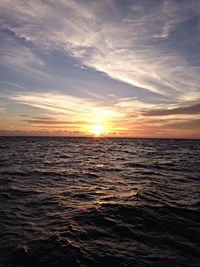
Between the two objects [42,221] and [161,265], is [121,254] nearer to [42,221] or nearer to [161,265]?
[161,265]

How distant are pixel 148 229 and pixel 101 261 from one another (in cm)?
312

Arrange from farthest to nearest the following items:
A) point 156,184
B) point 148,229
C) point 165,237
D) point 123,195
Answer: point 156,184, point 123,195, point 148,229, point 165,237

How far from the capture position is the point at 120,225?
979 centimetres

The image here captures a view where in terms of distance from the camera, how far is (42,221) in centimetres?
976

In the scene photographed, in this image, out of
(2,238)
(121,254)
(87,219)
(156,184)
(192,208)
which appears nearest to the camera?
(121,254)

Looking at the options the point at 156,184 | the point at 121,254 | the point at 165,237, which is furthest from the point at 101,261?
the point at 156,184

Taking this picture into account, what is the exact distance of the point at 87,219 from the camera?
10.3 metres

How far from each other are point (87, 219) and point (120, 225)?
4.87ft

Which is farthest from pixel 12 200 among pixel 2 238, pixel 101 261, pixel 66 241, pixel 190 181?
pixel 190 181

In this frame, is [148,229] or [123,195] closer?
[148,229]

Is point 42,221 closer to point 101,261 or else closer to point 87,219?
point 87,219

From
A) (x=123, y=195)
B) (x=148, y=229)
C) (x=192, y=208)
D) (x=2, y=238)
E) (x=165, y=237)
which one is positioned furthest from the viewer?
(x=123, y=195)

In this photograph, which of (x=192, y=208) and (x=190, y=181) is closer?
(x=192, y=208)

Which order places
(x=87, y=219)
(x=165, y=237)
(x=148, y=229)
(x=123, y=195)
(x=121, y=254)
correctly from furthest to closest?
1. (x=123, y=195)
2. (x=87, y=219)
3. (x=148, y=229)
4. (x=165, y=237)
5. (x=121, y=254)
